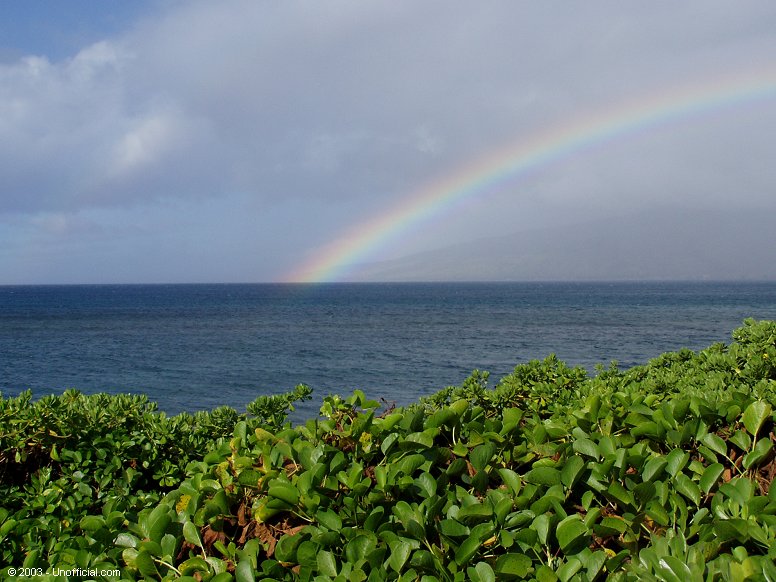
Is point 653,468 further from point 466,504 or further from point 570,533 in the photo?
point 466,504

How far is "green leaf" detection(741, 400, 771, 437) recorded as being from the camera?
2904mm

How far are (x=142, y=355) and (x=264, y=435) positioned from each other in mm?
49912

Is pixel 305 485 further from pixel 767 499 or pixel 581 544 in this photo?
pixel 767 499

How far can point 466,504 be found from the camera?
8.41ft

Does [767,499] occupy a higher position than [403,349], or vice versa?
[767,499]

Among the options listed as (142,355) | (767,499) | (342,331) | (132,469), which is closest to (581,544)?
(767,499)

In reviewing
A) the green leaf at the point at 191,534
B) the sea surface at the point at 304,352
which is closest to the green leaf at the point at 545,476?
the green leaf at the point at 191,534

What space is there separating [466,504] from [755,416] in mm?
1517

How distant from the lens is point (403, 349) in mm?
50344

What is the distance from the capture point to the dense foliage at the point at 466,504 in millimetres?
2303

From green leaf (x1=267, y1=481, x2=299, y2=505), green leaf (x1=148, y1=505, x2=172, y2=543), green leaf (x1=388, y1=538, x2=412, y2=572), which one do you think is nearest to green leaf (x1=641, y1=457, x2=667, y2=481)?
green leaf (x1=388, y1=538, x2=412, y2=572)

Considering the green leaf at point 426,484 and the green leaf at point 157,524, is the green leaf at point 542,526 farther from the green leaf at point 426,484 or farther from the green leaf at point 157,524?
the green leaf at point 157,524

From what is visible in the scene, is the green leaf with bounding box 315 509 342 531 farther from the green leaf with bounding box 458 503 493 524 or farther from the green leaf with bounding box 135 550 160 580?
the green leaf with bounding box 135 550 160 580

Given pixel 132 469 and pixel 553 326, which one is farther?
pixel 553 326
